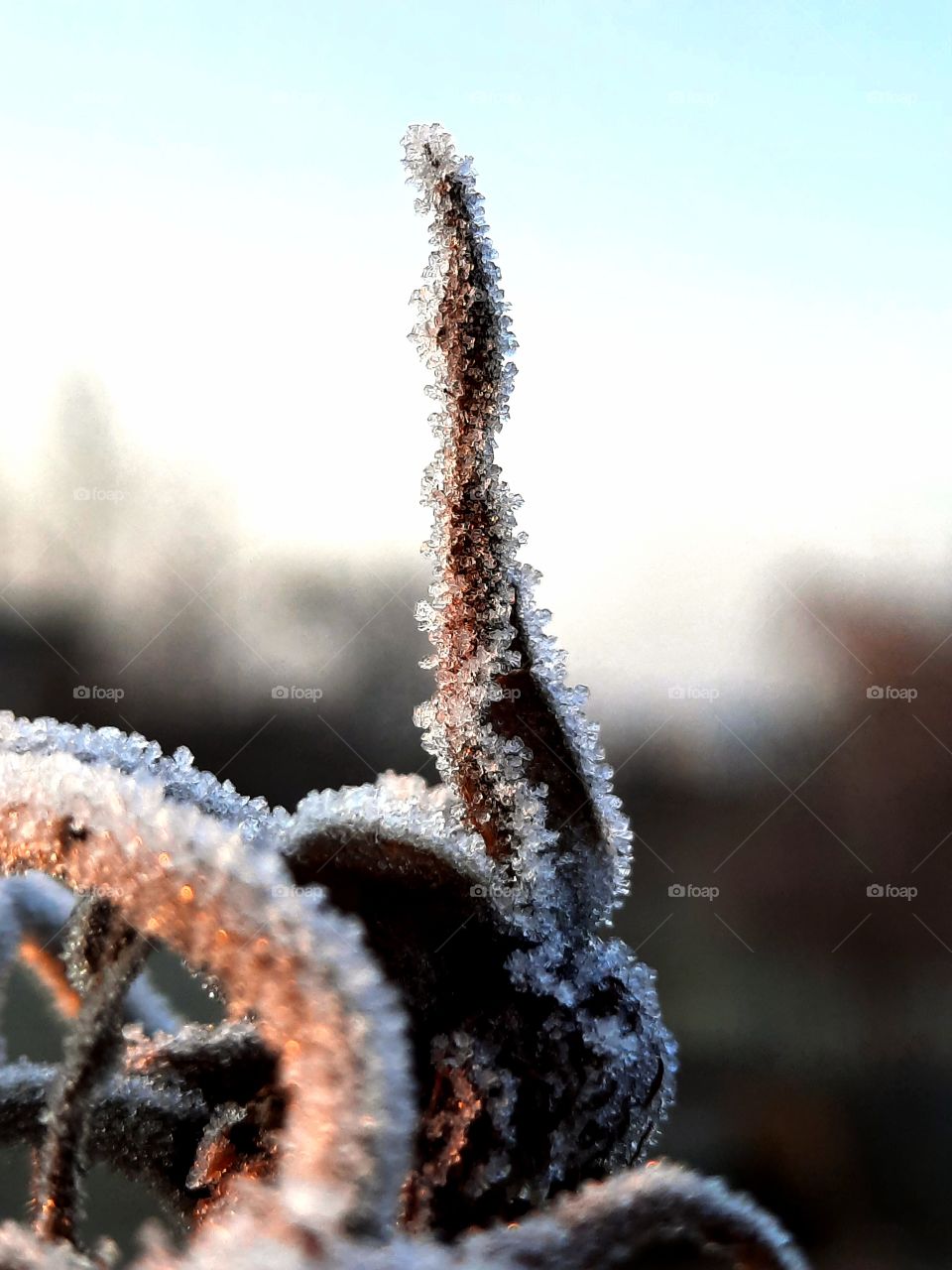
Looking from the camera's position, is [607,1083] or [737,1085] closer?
[607,1083]

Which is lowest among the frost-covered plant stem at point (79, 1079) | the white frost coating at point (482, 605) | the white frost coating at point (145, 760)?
the frost-covered plant stem at point (79, 1079)

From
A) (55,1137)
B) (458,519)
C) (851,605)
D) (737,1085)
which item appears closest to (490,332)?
(458,519)

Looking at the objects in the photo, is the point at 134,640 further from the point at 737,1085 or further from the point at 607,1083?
the point at 607,1083

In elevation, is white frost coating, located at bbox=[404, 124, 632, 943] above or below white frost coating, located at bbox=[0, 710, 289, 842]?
above

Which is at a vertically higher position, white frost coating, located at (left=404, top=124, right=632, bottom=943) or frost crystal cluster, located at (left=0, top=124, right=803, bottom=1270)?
white frost coating, located at (left=404, top=124, right=632, bottom=943)

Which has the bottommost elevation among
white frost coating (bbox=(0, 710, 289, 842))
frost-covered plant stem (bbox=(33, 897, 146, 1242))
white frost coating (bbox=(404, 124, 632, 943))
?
frost-covered plant stem (bbox=(33, 897, 146, 1242))
